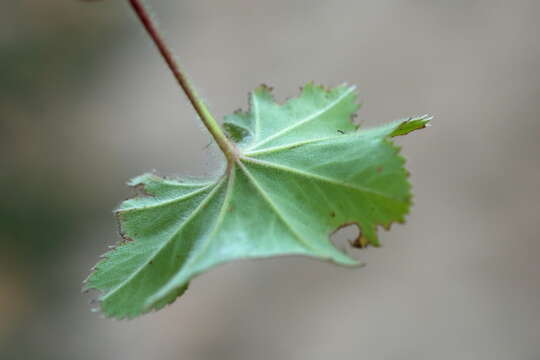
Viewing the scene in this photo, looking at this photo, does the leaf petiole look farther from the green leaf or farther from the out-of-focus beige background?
the out-of-focus beige background

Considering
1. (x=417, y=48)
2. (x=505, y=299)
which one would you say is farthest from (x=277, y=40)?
(x=505, y=299)

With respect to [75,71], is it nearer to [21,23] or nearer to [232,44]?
[21,23]

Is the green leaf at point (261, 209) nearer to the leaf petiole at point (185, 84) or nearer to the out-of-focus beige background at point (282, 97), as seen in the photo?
the leaf petiole at point (185, 84)

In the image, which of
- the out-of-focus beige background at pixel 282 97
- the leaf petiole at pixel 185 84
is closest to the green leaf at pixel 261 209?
the leaf petiole at pixel 185 84

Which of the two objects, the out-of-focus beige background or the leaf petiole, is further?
the out-of-focus beige background

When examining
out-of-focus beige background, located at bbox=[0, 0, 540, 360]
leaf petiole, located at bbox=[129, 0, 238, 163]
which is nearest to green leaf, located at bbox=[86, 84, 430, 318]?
leaf petiole, located at bbox=[129, 0, 238, 163]
